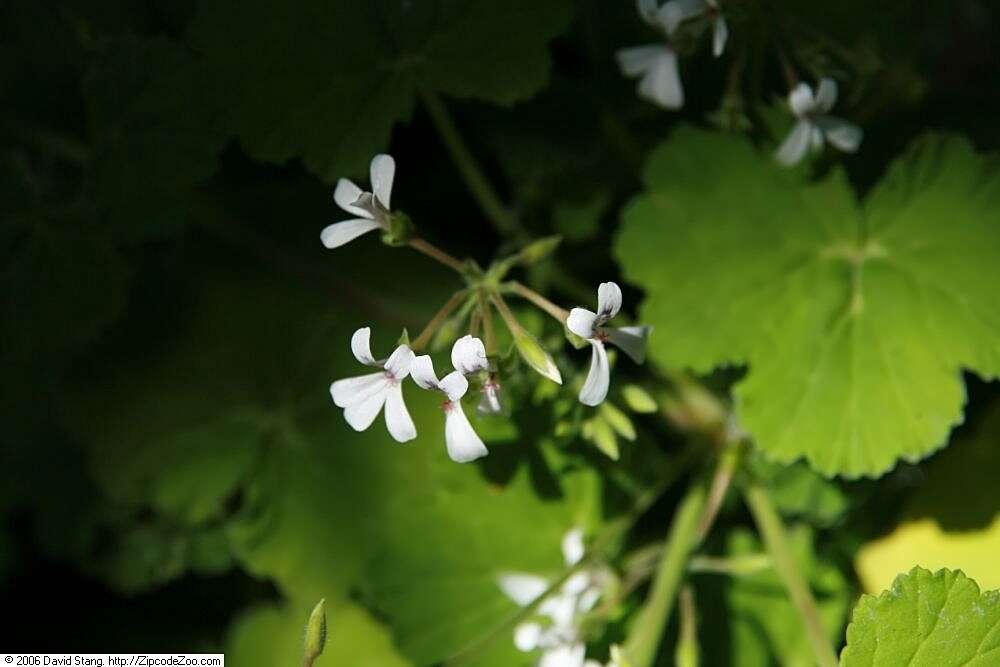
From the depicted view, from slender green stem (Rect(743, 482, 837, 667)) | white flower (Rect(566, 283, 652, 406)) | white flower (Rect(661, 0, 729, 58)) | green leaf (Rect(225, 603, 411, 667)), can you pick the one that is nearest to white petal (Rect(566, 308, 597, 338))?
white flower (Rect(566, 283, 652, 406))

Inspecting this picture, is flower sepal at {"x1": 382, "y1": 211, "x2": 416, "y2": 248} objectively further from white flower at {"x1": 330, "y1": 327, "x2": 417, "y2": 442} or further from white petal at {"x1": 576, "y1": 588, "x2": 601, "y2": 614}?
white petal at {"x1": 576, "y1": 588, "x2": 601, "y2": 614}

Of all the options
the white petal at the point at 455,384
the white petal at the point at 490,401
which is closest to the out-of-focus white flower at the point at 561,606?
the white petal at the point at 490,401

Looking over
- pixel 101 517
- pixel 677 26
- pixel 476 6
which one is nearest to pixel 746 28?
pixel 677 26

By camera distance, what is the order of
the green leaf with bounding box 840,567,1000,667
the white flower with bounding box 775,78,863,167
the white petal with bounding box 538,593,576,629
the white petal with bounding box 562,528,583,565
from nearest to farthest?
the green leaf with bounding box 840,567,1000,667, the white flower with bounding box 775,78,863,167, the white petal with bounding box 538,593,576,629, the white petal with bounding box 562,528,583,565

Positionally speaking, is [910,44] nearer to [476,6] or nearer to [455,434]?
[476,6]

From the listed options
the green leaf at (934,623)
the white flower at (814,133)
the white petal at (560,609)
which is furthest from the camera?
the white petal at (560,609)

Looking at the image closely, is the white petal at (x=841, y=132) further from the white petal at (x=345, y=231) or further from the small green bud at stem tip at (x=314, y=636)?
the small green bud at stem tip at (x=314, y=636)
